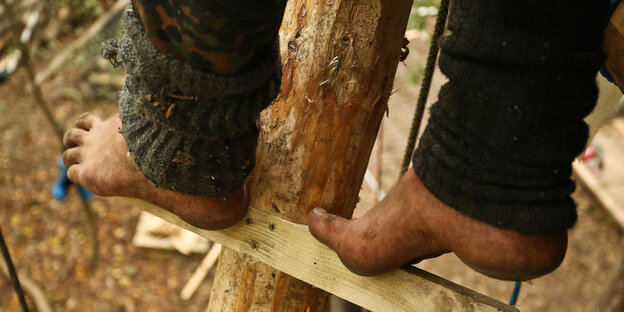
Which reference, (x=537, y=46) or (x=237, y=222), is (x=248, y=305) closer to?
(x=237, y=222)

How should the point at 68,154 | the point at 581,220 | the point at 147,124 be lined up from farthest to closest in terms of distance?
1. the point at 581,220
2. the point at 68,154
3. the point at 147,124

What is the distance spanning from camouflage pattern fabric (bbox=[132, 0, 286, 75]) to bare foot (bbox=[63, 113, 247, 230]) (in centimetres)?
36

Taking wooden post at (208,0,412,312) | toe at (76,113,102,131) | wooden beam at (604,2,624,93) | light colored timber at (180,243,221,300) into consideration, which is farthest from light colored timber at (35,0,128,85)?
wooden beam at (604,2,624,93)

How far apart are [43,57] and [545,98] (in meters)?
5.42

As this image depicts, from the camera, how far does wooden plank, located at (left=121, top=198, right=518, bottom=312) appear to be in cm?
96

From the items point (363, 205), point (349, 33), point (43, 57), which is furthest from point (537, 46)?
point (43, 57)

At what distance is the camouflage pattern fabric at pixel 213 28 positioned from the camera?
679 mm

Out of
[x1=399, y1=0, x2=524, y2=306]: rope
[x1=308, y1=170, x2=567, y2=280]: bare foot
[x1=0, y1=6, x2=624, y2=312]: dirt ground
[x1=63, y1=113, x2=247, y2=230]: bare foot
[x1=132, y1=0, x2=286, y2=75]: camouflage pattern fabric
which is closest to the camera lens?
[x1=132, y1=0, x2=286, y2=75]: camouflage pattern fabric

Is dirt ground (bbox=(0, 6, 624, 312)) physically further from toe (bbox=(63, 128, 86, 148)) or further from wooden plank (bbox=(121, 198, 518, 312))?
wooden plank (bbox=(121, 198, 518, 312))

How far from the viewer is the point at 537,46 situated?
2.31 feet

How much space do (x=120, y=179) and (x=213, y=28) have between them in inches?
23.0

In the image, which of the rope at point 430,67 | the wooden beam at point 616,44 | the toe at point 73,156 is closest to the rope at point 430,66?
the rope at point 430,67

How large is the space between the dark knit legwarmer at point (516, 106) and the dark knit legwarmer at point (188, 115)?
1.01 feet

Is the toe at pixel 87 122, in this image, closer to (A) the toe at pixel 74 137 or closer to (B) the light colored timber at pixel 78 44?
(A) the toe at pixel 74 137
